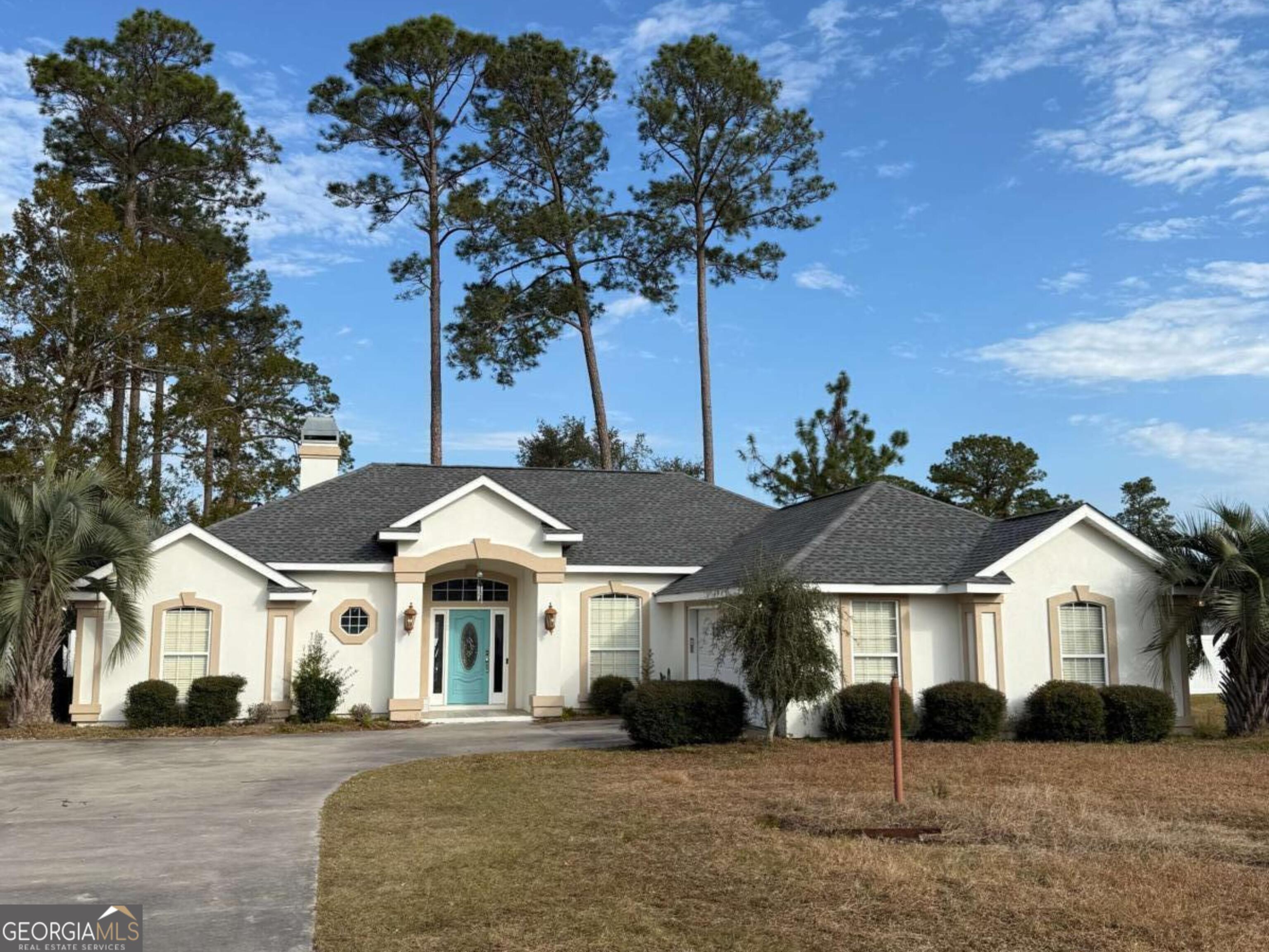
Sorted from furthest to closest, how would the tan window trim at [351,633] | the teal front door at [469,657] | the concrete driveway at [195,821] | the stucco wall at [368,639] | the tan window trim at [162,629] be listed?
the teal front door at [469,657]
the tan window trim at [351,633]
the stucco wall at [368,639]
the tan window trim at [162,629]
the concrete driveway at [195,821]

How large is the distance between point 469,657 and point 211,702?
5829mm

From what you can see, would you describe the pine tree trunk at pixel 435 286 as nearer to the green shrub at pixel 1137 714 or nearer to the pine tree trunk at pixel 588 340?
the pine tree trunk at pixel 588 340

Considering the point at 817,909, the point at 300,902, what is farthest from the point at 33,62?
the point at 817,909

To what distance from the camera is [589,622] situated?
22.7 meters

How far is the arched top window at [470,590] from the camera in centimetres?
2333

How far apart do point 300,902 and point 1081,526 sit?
16.2 metres

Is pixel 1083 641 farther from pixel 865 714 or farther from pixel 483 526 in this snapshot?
pixel 483 526

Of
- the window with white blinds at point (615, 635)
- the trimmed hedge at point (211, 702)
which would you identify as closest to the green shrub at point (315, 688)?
the trimmed hedge at point (211, 702)

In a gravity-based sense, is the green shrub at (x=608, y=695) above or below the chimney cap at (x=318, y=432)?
below

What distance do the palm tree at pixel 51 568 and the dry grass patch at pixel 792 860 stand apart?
8.41 m

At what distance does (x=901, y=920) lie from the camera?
23.1 feet

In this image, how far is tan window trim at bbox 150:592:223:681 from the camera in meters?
20.0

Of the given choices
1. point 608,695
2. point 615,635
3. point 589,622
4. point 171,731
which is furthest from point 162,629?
point 615,635

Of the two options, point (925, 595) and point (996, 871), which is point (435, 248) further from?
point (996, 871)
